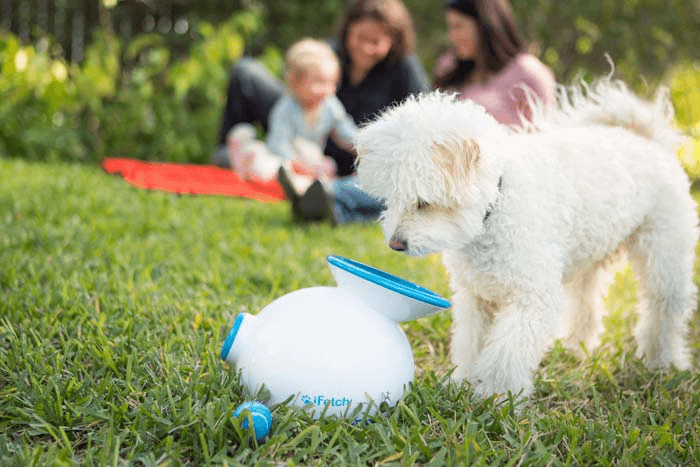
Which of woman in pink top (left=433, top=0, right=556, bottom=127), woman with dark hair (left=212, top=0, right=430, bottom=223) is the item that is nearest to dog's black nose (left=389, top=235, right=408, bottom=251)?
woman in pink top (left=433, top=0, right=556, bottom=127)

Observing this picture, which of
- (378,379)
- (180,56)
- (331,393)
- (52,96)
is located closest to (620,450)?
(378,379)

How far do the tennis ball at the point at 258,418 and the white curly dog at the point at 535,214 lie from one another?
605 millimetres

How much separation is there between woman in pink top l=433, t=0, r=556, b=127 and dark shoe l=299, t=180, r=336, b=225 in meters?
1.23

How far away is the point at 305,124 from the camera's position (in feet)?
20.8

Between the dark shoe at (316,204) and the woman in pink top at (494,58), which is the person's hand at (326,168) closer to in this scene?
the dark shoe at (316,204)

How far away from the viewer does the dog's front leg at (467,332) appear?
2.51 meters

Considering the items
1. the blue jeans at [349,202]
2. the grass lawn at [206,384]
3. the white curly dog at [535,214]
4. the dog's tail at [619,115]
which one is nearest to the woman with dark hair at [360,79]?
the blue jeans at [349,202]

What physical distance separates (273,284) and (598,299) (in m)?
1.51

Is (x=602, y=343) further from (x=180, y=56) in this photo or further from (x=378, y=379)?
(x=180, y=56)

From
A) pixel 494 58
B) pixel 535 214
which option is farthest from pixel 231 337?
pixel 494 58

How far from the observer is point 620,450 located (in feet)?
6.37

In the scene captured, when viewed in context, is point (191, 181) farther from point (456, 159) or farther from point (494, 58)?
point (456, 159)

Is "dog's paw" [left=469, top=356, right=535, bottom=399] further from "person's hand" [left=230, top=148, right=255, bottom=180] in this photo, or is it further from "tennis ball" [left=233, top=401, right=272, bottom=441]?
"person's hand" [left=230, top=148, right=255, bottom=180]

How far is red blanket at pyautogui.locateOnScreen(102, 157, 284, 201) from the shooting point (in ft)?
19.6
